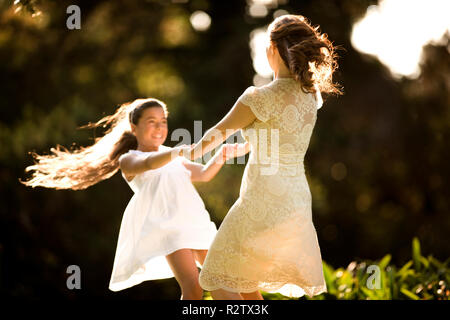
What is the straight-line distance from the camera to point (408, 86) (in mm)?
11711

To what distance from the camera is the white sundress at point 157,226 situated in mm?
3770

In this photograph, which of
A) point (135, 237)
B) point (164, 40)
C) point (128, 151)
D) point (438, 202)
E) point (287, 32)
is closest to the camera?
point (287, 32)

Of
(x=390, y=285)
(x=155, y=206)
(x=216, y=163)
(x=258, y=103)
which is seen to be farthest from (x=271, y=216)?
(x=390, y=285)

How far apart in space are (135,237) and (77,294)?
4.13 m

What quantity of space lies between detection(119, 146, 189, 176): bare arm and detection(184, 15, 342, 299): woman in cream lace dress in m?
0.24

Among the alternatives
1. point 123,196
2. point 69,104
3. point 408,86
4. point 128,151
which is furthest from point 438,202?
point 128,151

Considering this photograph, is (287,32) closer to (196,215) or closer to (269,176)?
(269,176)

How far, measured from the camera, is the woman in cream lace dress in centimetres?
326

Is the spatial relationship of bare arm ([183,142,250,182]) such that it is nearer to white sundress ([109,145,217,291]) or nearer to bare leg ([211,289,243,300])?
white sundress ([109,145,217,291])

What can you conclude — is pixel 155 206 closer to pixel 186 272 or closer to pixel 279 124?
pixel 186 272

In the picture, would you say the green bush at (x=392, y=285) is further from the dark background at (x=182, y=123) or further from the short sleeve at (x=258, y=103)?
the short sleeve at (x=258, y=103)

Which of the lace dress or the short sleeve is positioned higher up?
the short sleeve

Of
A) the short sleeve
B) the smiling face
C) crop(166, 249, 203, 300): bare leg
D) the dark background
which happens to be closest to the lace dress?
the short sleeve

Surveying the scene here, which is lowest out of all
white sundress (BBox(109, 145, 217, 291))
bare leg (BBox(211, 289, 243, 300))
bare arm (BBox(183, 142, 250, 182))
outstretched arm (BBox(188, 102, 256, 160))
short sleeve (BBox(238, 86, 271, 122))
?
bare leg (BBox(211, 289, 243, 300))
